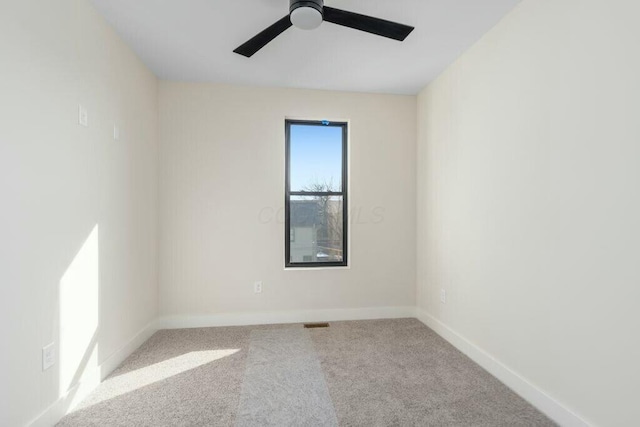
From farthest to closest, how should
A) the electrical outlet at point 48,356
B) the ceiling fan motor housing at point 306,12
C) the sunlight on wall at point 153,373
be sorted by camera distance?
the sunlight on wall at point 153,373
the ceiling fan motor housing at point 306,12
the electrical outlet at point 48,356

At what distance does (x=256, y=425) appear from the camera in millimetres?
1731

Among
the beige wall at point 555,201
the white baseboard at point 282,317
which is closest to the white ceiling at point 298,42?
the beige wall at point 555,201

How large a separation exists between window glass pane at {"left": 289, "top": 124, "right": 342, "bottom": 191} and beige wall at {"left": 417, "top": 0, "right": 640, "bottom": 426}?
1280mm

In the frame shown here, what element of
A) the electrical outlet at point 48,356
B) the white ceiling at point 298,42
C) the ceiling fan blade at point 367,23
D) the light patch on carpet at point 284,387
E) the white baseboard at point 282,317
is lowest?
the light patch on carpet at point 284,387

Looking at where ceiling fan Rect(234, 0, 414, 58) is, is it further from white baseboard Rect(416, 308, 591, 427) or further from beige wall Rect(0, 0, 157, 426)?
white baseboard Rect(416, 308, 591, 427)

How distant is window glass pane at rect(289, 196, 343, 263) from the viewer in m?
3.54

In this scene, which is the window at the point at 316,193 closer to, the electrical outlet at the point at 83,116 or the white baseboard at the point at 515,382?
the white baseboard at the point at 515,382

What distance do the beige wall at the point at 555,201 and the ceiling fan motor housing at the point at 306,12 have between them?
133 cm

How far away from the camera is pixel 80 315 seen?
196cm

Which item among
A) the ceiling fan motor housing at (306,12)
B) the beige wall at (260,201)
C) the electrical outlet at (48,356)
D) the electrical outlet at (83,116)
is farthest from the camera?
the beige wall at (260,201)

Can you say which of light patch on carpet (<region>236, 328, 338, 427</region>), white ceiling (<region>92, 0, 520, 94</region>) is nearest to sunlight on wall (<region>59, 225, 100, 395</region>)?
light patch on carpet (<region>236, 328, 338, 427</region>)

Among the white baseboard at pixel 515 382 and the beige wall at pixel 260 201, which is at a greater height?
the beige wall at pixel 260 201

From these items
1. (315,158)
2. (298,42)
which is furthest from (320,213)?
(298,42)

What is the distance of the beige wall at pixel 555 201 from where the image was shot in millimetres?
1446
